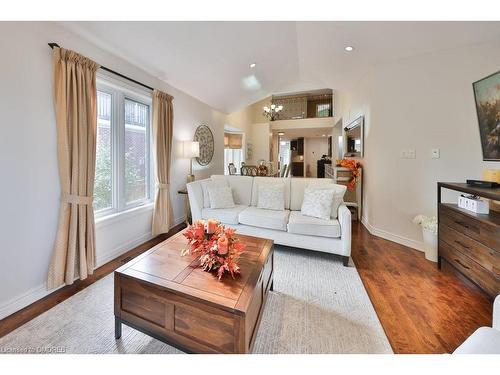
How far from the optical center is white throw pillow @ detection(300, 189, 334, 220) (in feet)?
9.25

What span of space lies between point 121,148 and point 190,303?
245 centimetres

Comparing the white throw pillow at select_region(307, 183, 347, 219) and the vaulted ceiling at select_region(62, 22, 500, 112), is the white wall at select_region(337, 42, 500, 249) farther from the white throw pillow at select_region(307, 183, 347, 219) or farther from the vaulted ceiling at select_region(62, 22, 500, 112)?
the white throw pillow at select_region(307, 183, 347, 219)

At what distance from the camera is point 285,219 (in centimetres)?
292

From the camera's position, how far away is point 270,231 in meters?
2.98

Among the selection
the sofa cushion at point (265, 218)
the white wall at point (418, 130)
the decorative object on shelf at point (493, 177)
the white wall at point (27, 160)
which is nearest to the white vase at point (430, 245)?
the white wall at point (418, 130)

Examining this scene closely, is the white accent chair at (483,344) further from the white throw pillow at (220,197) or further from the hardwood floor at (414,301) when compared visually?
the white throw pillow at (220,197)

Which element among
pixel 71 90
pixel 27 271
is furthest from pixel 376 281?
pixel 71 90

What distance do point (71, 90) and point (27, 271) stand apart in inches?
64.7

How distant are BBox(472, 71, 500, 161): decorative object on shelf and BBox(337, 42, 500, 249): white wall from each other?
0.54 feet

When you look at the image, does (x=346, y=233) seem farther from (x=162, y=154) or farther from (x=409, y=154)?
(x=162, y=154)

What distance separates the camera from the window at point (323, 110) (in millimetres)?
8625

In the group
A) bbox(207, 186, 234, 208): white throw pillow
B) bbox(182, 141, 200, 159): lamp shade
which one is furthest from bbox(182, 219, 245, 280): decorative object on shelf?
bbox(182, 141, 200, 159): lamp shade

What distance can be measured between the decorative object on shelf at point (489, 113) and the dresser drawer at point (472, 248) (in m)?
1.00

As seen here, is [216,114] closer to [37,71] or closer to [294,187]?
[294,187]
